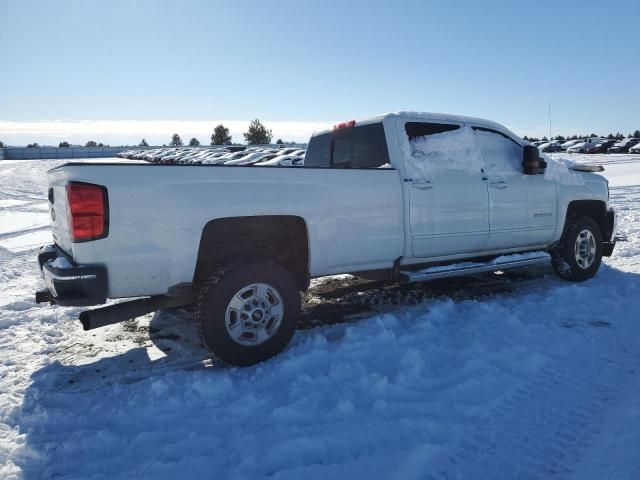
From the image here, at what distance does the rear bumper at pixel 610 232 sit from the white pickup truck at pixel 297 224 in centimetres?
54

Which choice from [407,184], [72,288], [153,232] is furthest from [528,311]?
[72,288]

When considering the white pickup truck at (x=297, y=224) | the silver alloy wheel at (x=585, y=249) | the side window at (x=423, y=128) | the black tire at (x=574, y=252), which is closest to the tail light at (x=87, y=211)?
the white pickup truck at (x=297, y=224)

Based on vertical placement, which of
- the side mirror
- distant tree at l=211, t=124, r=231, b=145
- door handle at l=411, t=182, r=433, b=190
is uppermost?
distant tree at l=211, t=124, r=231, b=145

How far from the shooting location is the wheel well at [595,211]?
6121 millimetres

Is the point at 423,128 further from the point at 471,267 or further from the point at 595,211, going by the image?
the point at 595,211

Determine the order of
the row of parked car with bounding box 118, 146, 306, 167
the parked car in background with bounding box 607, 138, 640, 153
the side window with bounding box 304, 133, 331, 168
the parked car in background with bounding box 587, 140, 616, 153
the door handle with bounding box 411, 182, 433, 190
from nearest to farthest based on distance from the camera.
→ the door handle with bounding box 411, 182, 433, 190 → the side window with bounding box 304, 133, 331, 168 → the row of parked car with bounding box 118, 146, 306, 167 → the parked car in background with bounding box 607, 138, 640, 153 → the parked car in background with bounding box 587, 140, 616, 153

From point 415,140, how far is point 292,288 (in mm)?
2070

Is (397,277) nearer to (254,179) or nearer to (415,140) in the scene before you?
(415,140)

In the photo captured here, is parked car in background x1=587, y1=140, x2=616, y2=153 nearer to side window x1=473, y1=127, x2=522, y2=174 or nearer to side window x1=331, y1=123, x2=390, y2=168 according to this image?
side window x1=473, y1=127, x2=522, y2=174

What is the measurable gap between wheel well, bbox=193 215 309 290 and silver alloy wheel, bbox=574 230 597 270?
3.79 metres

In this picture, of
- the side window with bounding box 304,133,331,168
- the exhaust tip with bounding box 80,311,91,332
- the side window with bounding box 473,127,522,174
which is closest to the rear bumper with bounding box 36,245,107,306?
the exhaust tip with bounding box 80,311,91,332

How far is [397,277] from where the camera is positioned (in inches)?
179

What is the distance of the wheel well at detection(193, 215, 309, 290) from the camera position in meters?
3.75

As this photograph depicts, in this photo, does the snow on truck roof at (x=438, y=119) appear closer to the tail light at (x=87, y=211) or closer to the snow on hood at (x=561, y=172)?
the snow on hood at (x=561, y=172)
